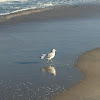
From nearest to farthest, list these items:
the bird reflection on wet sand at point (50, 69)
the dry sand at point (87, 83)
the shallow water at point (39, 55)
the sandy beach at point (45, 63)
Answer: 1. the dry sand at point (87, 83)
2. the sandy beach at point (45, 63)
3. the shallow water at point (39, 55)
4. the bird reflection on wet sand at point (50, 69)

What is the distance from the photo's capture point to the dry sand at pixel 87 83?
13.2 metres

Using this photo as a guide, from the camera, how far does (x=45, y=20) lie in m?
34.8

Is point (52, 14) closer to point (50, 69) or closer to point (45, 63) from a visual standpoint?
point (45, 63)

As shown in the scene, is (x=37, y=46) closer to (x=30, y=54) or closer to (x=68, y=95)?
(x=30, y=54)

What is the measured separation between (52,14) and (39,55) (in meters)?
20.8

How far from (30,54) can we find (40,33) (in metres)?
6.99

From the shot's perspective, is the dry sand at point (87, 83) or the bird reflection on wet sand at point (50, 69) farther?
the bird reflection on wet sand at point (50, 69)

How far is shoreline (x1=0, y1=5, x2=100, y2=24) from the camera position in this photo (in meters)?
35.3

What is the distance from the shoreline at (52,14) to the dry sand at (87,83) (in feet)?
54.1

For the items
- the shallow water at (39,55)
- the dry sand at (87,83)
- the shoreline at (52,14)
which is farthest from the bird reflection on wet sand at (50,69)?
the shoreline at (52,14)

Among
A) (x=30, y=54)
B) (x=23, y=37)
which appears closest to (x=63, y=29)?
(x=23, y=37)

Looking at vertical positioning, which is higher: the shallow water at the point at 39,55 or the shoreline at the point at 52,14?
the shallow water at the point at 39,55

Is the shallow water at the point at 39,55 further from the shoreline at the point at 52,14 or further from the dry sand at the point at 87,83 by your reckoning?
the shoreline at the point at 52,14

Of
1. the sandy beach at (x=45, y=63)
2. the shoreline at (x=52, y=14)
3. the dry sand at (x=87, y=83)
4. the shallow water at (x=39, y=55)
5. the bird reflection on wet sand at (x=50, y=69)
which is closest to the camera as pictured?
the dry sand at (x=87, y=83)
